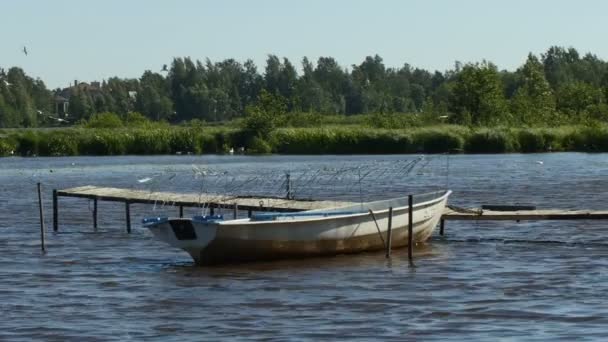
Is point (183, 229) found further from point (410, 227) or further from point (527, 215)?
point (527, 215)

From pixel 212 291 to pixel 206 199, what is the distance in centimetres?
1020

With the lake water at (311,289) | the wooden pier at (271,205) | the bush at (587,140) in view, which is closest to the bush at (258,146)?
the bush at (587,140)

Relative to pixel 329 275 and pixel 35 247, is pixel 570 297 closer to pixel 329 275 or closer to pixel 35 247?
pixel 329 275

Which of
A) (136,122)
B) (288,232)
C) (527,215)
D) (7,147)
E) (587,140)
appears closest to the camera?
(288,232)

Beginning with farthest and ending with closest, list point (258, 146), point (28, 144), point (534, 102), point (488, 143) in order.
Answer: point (534, 102), point (28, 144), point (258, 146), point (488, 143)

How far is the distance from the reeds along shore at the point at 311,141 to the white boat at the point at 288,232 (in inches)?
2451

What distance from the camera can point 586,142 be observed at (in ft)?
330

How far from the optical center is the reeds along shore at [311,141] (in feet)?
322

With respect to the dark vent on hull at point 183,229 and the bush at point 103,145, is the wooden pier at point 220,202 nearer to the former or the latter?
the dark vent on hull at point 183,229

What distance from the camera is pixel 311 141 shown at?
10306cm

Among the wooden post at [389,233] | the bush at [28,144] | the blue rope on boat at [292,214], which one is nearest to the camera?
the blue rope on boat at [292,214]

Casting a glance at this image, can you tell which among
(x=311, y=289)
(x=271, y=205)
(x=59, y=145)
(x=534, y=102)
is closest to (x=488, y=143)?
(x=534, y=102)

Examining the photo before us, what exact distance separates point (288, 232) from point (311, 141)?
72.7 meters

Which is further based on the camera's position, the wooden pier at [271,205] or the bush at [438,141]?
the bush at [438,141]
